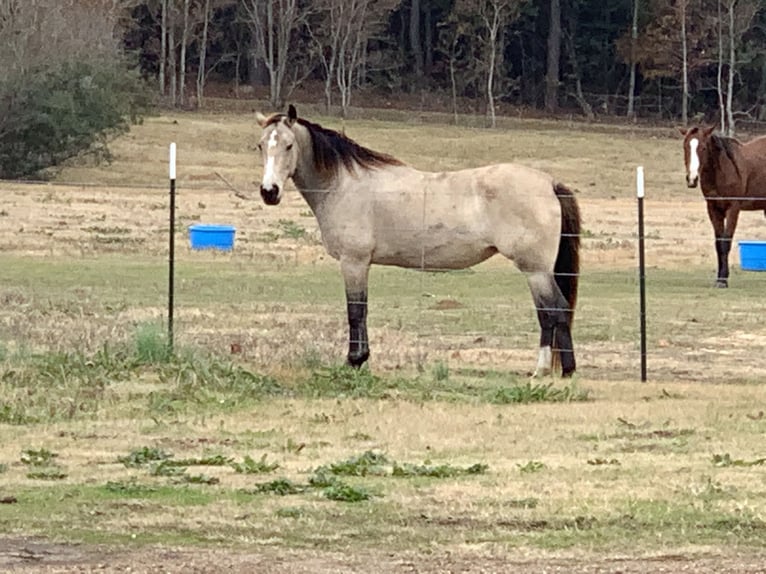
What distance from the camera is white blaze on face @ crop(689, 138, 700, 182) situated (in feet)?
76.1

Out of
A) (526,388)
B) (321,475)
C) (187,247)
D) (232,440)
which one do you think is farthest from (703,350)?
(187,247)

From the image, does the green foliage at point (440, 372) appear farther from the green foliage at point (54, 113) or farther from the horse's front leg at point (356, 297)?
the green foliage at point (54, 113)

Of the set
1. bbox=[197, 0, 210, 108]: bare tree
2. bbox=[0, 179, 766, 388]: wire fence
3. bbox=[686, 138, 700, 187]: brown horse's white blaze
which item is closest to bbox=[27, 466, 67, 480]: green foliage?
Result: bbox=[0, 179, 766, 388]: wire fence

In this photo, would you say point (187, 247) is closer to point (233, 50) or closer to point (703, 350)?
point (703, 350)

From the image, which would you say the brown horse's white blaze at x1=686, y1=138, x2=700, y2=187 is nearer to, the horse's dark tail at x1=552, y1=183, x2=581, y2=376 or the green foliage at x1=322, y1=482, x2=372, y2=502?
the horse's dark tail at x1=552, y1=183, x2=581, y2=376

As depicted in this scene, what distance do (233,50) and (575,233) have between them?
6153cm

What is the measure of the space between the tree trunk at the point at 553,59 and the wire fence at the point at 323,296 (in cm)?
3953

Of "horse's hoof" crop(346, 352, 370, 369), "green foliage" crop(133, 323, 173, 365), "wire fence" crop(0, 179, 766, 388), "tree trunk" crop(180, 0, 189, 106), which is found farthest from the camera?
"tree trunk" crop(180, 0, 189, 106)

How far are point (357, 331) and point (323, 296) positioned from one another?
674 cm

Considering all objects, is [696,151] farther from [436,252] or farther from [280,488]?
[280,488]

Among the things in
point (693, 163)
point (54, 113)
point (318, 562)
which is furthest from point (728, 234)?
point (54, 113)

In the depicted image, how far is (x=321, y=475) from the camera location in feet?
29.7

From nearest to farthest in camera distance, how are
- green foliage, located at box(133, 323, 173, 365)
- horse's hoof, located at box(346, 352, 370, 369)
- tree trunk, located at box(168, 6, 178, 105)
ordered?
green foliage, located at box(133, 323, 173, 365)
horse's hoof, located at box(346, 352, 370, 369)
tree trunk, located at box(168, 6, 178, 105)

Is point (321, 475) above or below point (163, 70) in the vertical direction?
below
